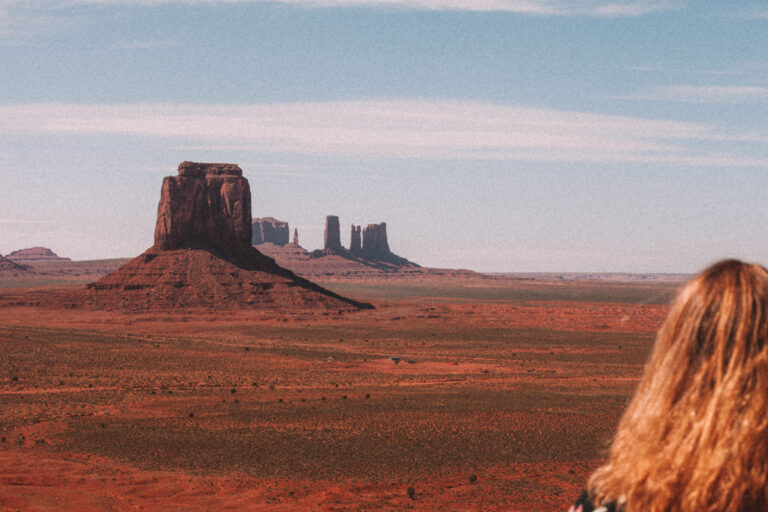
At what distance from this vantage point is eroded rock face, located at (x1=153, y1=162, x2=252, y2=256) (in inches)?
3824

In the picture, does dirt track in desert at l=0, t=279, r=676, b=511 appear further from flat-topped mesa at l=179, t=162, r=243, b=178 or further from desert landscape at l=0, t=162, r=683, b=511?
flat-topped mesa at l=179, t=162, r=243, b=178

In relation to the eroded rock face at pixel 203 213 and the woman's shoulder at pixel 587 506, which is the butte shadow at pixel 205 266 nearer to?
the eroded rock face at pixel 203 213

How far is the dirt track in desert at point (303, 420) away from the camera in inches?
756

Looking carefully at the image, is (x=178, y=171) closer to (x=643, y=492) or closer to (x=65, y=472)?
(x=65, y=472)

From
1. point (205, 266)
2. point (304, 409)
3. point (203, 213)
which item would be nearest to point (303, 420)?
point (304, 409)

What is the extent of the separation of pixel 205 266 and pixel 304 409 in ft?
210

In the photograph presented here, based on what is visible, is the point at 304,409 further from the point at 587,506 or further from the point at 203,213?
the point at 203,213

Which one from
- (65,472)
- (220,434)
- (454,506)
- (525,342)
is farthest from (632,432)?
(525,342)

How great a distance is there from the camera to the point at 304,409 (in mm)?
31172

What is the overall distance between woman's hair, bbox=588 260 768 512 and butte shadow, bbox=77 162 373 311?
8492 centimetres

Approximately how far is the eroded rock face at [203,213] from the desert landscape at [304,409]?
1701 cm

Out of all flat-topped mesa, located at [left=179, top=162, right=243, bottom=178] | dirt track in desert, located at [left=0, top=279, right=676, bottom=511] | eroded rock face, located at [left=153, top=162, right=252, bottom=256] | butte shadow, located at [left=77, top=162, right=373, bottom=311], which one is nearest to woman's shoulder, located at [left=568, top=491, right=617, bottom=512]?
dirt track in desert, located at [left=0, top=279, right=676, bottom=511]

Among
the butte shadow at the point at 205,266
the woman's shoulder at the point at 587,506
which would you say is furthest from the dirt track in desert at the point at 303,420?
the butte shadow at the point at 205,266

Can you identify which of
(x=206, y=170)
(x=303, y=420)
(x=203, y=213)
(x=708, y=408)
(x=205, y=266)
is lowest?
(x=303, y=420)
